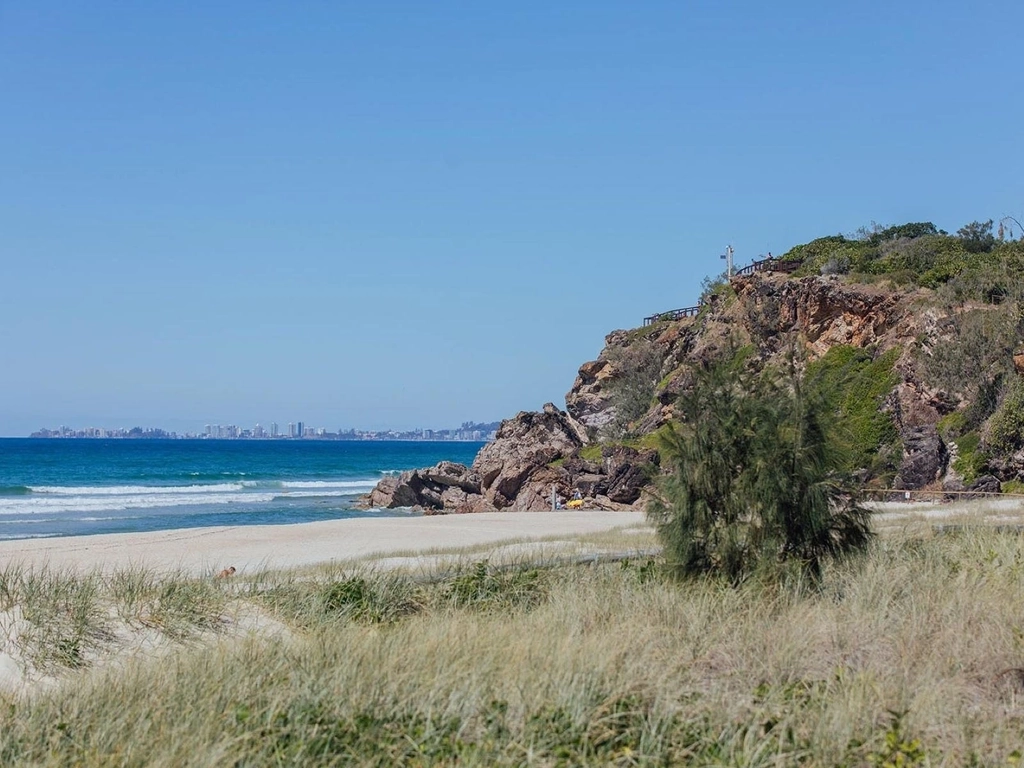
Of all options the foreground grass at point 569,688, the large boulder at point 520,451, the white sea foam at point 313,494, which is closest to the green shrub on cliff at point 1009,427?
the large boulder at point 520,451

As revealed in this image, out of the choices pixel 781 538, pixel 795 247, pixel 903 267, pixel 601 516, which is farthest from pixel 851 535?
pixel 795 247

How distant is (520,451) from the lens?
49281mm

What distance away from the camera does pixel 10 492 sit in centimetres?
6097

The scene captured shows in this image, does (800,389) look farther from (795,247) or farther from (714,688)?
(795,247)

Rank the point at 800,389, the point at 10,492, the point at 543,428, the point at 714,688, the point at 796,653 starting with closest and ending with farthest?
the point at 714,688, the point at 796,653, the point at 800,389, the point at 543,428, the point at 10,492

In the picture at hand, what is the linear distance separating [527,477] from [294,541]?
67.4 ft

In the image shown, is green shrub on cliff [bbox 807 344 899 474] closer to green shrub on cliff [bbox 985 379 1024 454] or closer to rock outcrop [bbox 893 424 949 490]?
rock outcrop [bbox 893 424 949 490]

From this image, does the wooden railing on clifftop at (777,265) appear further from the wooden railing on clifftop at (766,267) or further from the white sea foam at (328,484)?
the white sea foam at (328,484)

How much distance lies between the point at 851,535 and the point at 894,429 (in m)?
26.4

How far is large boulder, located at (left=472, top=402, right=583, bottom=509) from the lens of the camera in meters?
44.5

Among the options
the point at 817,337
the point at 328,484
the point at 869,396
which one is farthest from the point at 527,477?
the point at 328,484

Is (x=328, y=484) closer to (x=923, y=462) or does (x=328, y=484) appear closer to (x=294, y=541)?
(x=923, y=462)

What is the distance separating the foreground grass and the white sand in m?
9.81

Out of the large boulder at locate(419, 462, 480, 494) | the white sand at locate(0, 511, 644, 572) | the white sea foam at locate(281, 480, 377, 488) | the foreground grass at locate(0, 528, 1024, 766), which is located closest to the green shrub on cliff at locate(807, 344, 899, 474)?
the white sand at locate(0, 511, 644, 572)
